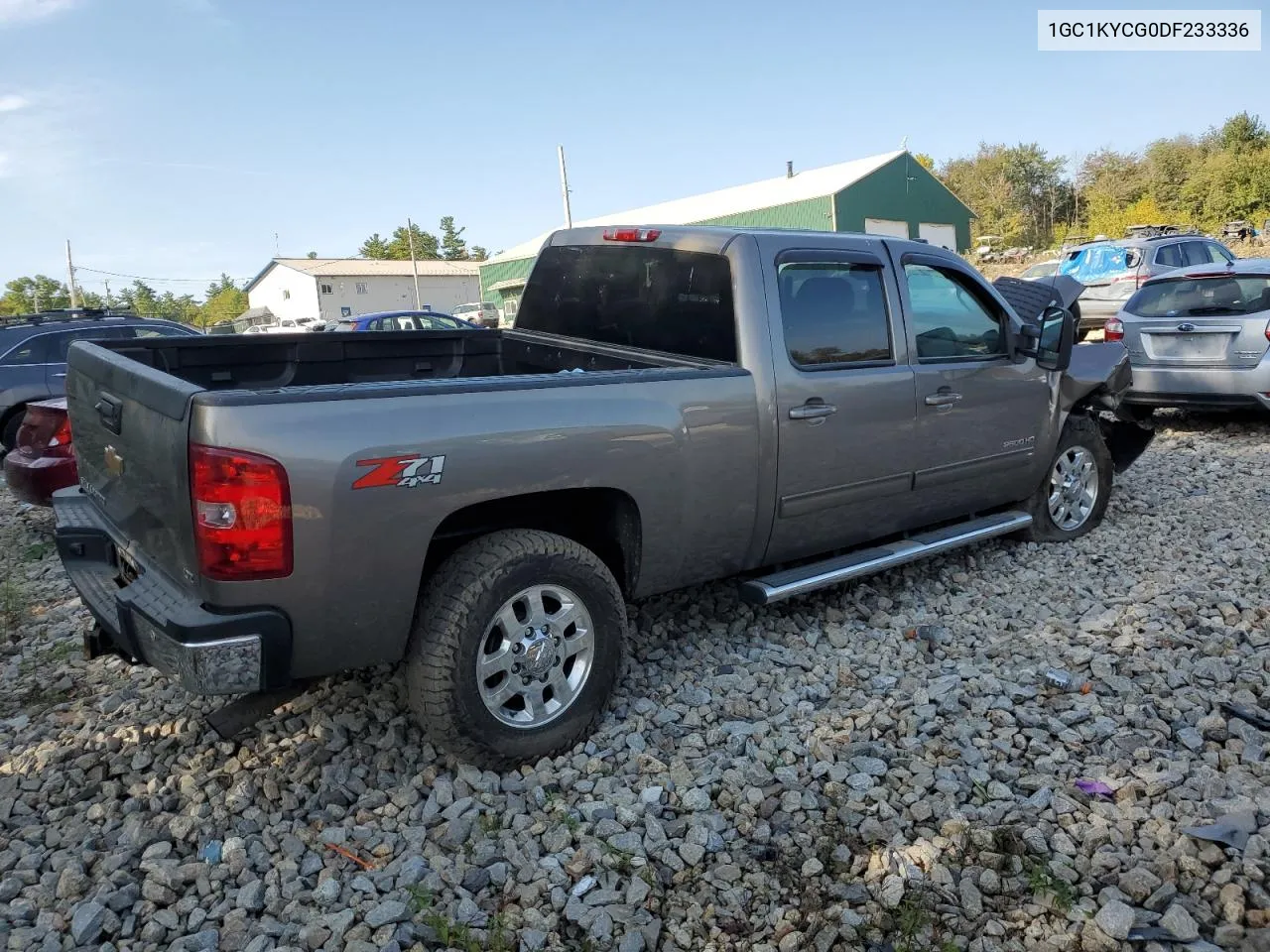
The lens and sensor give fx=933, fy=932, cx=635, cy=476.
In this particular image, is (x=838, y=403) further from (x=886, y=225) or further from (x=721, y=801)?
(x=886, y=225)

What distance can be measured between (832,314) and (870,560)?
3.77ft

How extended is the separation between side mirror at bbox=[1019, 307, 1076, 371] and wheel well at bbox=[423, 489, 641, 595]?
2637 mm

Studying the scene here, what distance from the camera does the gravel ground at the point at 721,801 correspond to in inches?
103

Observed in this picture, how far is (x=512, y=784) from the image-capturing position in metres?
3.30

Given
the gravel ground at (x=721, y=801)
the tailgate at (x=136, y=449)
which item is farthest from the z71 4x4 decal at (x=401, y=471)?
the gravel ground at (x=721, y=801)

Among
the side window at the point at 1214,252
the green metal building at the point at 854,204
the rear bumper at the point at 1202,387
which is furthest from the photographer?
the green metal building at the point at 854,204

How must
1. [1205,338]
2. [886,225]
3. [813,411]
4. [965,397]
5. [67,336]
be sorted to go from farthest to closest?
[886,225], [67,336], [1205,338], [965,397], [813,411]

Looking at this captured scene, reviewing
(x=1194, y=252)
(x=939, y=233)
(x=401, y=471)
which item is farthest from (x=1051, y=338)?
(x=939, y=233)

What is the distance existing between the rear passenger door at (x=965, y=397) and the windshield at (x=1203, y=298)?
431 cm

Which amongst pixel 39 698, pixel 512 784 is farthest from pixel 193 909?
pixel 39 698

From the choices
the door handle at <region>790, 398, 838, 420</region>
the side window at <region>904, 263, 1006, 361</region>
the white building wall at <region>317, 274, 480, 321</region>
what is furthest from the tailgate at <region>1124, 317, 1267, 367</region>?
the white building wall at <region>317, 274, 480, 321</region>

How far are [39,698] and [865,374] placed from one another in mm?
3931

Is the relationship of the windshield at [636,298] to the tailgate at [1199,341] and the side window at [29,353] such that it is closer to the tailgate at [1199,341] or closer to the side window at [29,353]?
the tailgate at [1199,341]

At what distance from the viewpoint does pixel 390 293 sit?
204ft
